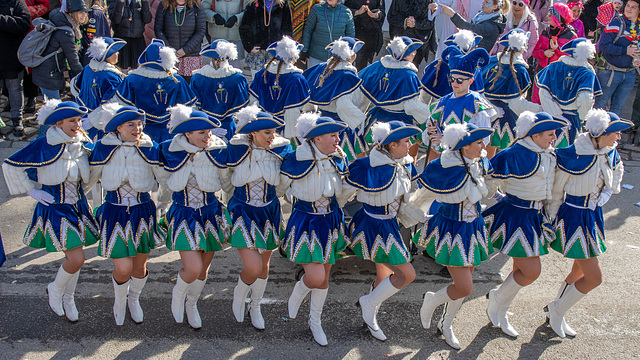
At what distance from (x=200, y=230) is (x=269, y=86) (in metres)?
2.36

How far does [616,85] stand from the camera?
30.6 feet

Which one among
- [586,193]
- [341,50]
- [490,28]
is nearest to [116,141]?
[341,50]

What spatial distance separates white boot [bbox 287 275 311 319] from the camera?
477 centimetres

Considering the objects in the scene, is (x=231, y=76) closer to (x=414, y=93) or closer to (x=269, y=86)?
(x=269, y=86)

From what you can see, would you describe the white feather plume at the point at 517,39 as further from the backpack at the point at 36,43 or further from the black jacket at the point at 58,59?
the backpack at the point at 36,43

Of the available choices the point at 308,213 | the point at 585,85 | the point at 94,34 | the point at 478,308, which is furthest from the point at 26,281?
the point at 585,85

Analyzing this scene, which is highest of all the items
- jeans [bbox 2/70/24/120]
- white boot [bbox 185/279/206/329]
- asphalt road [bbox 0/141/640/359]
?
jeans [bbox 2/70/24/120]

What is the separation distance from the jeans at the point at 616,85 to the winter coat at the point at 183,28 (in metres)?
5.97

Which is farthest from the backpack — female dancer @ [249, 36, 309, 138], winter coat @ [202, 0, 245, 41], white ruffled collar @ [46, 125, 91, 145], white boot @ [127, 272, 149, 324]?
white boot @ [127, 272, 149, 324]

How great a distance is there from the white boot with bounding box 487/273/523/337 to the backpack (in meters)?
6.11

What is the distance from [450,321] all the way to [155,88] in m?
3.51

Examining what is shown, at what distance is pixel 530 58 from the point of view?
995 centimetres

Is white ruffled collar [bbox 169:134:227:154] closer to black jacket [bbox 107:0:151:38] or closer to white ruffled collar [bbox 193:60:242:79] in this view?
white ruffled collar [bbox 193:60:242:79]

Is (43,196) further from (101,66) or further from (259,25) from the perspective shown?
(259,25)
